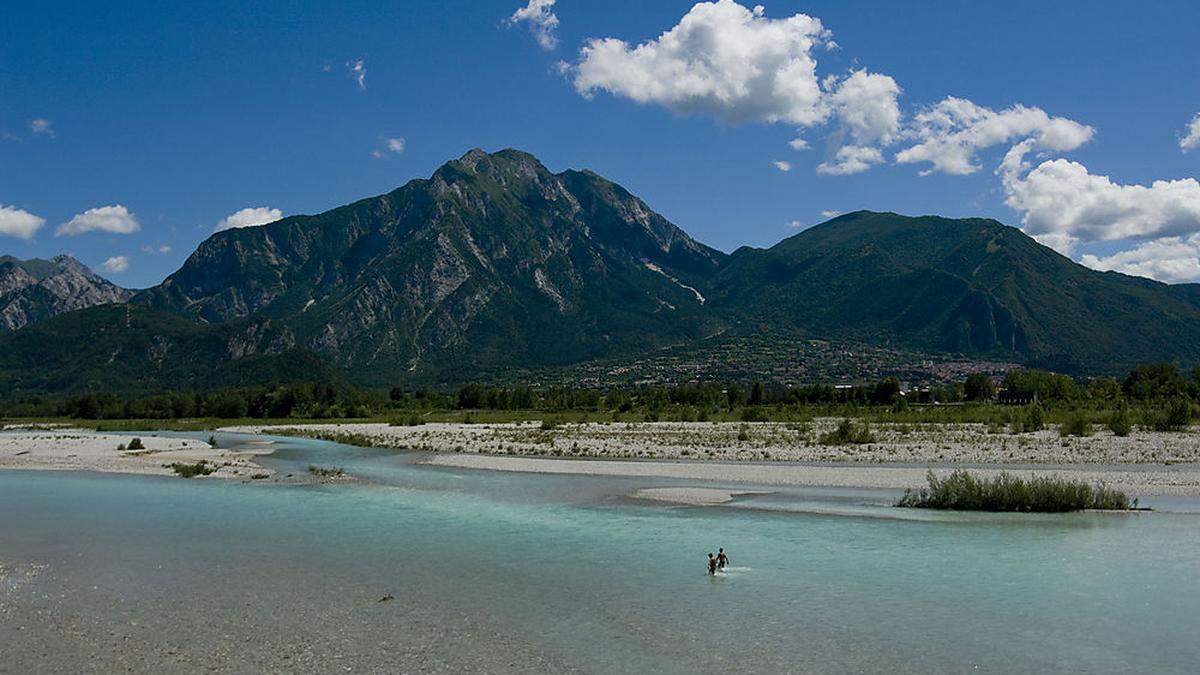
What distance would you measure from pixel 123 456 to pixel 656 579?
58640 mm

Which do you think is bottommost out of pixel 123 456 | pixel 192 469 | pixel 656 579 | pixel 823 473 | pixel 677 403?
pixel 123 456

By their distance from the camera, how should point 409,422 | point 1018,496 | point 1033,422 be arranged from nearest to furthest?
point 1018,496, point 1033,422, point 409,422

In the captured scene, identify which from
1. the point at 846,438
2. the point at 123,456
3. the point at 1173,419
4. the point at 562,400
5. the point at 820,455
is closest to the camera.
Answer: the point at 820,455

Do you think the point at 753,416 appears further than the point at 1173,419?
Yes

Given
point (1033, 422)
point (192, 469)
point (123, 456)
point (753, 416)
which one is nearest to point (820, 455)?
point (1033, 422)

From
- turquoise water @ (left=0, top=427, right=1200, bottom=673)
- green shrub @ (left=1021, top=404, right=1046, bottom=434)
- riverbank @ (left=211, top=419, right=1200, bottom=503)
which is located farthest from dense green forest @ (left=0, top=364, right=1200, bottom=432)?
turquoise water @ (left=0, top=427, right=1200, bottom=673)

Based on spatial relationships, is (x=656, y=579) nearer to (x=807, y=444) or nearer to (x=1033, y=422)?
(x=807, y=444)

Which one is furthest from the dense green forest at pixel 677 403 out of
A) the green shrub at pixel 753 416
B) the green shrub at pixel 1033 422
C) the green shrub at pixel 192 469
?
the green shrub at pixel 192 469

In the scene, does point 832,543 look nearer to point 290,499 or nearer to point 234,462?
point 290,499

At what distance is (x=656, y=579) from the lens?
75.2 ft

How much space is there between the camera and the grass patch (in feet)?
108

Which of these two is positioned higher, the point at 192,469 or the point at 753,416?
the point at 753,416

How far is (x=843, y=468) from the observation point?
50.8 metres

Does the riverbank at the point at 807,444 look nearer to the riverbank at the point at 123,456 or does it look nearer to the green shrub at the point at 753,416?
the green shrub at the point at 753,416
